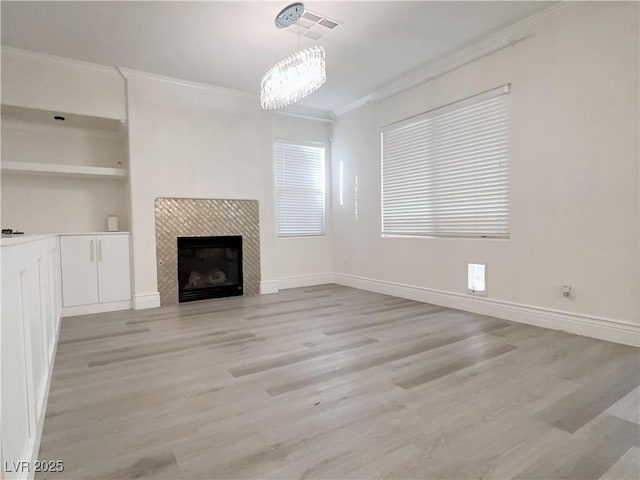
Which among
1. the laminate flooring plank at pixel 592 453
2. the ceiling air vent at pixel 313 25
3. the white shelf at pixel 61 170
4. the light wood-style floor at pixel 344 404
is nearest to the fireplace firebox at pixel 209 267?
the white shelf at pixel 61 170

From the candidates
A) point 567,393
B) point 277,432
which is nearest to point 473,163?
point 567,393

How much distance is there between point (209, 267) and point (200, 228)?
0.60 metres

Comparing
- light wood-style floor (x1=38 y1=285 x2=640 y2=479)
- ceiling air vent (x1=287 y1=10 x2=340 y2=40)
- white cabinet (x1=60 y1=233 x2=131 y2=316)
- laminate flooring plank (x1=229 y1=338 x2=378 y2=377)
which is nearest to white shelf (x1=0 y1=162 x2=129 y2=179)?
white cabinet (x1=60 y1=233 x2=131 y2=316)

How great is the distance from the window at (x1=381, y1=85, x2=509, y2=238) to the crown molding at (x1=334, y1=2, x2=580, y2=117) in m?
0.43

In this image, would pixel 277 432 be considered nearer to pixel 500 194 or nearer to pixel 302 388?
pixel 302 388

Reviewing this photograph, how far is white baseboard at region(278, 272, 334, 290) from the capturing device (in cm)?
561

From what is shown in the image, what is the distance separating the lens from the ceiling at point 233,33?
9.82ft

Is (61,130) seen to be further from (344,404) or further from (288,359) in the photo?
(344,404)

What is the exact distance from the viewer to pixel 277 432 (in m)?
1.61

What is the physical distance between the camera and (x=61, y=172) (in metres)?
4.03

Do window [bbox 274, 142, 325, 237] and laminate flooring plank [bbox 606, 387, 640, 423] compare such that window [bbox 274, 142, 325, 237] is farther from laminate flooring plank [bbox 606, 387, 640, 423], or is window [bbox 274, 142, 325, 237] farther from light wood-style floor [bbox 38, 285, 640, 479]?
laminate flooring plank [bbox 606, 387, 640, 423]

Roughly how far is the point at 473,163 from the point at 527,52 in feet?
3.69

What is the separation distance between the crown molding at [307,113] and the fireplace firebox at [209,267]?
2.18 m

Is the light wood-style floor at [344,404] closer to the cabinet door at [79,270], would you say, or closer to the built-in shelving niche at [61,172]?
the cabinet door at [79,270]
